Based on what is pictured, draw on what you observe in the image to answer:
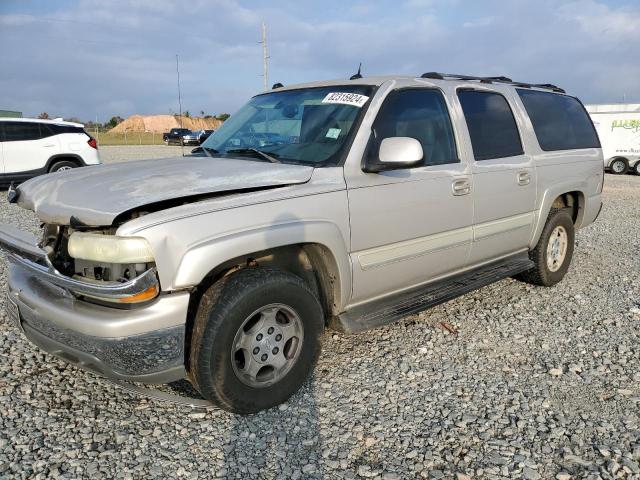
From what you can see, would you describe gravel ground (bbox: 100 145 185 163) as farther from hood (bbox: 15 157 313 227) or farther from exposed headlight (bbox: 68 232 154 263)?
exposed headlight (bbox: 68 232 154 263)

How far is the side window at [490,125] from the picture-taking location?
4.10 meters

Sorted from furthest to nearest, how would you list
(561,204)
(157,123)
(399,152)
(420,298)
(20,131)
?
(157,123) < (20,131) < (561,204) < (420,298) < (399,152)

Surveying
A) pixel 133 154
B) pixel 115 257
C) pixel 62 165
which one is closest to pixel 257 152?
pixel 115 257

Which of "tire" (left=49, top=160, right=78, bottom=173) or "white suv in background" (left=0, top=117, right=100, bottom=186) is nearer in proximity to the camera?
"white suv in background" (left=0, top=117, right=100, bottom=186)

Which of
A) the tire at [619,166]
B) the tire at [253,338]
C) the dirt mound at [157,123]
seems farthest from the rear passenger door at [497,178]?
the dirt mound at [157,123]

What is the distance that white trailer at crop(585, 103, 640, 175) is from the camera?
2053cm

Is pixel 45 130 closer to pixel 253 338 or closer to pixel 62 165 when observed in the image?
pixel 62 165

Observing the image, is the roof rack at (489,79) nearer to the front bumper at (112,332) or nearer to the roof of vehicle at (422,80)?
the roof of vehicle at (422,80)

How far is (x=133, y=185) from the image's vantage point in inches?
107

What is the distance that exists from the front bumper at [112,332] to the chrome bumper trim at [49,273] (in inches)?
0.4

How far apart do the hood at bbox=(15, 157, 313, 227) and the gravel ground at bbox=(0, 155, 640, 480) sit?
1.13 meters

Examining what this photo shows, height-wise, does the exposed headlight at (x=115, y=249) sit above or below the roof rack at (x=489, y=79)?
below

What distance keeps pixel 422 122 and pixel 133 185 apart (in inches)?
81.5

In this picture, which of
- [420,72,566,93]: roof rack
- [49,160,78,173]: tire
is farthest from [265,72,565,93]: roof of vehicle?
[49,160,78,173]: tire
